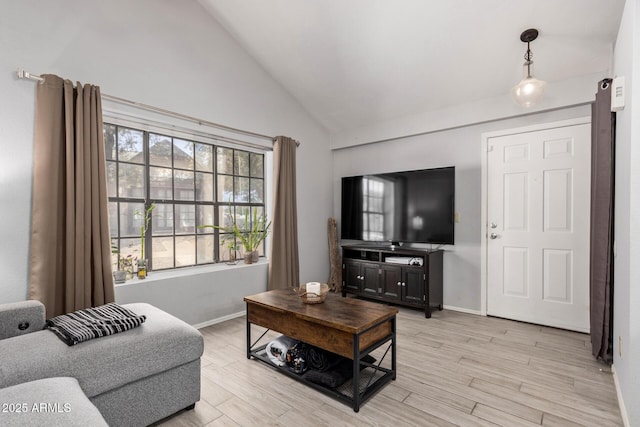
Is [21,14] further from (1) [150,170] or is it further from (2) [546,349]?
(2) [546,349]

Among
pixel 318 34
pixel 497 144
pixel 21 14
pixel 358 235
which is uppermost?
pixel 318 34

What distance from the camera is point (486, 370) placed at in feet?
7.90

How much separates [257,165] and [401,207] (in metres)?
1.91

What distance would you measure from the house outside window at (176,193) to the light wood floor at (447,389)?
1.06 m

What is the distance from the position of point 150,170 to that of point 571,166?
4.14 m

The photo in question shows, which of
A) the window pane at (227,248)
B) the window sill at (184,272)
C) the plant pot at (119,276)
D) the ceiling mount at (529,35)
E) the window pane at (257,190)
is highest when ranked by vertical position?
the ceiling mount at (529,35)

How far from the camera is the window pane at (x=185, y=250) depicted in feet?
11.3

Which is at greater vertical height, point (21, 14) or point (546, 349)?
point (21, 14)

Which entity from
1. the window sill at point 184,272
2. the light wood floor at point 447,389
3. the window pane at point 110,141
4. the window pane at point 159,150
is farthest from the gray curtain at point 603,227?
the window pane at point 110,141

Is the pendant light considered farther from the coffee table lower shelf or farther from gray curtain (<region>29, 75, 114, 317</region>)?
gray curtain (<region>29, 75, 114, 317</region>)

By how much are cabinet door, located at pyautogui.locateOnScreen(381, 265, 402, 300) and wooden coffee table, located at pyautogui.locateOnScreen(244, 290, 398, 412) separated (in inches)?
59.0

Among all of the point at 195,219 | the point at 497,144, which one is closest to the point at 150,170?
the point at 195,219

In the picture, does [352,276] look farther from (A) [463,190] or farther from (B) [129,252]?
(B) [129,252]

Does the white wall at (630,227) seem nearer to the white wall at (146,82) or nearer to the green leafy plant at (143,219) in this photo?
the white wall at (146,82)
